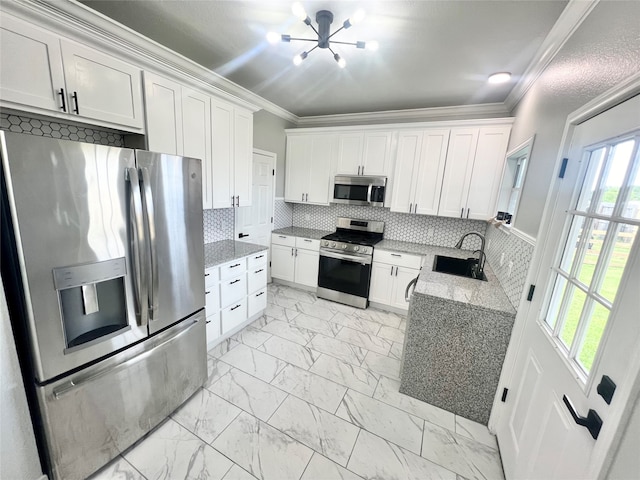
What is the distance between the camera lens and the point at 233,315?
270cm

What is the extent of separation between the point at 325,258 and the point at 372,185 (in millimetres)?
1239

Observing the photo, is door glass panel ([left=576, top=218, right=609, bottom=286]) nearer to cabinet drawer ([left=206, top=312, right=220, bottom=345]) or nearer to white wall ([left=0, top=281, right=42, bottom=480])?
white wall ([left=0, top=281, right=42, bottom=480])

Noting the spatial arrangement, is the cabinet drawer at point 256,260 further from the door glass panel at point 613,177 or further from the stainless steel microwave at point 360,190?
the door glass panel at point 613,177

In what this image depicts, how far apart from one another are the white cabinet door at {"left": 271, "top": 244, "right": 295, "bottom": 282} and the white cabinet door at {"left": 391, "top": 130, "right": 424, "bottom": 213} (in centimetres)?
173

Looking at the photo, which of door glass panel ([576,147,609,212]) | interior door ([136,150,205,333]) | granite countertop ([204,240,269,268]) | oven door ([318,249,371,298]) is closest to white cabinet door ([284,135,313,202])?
oven door ([318,249,371,298])

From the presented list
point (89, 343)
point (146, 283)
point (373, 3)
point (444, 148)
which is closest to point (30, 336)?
point (89, 343)

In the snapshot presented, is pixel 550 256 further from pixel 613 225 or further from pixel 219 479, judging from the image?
pixel 219 479

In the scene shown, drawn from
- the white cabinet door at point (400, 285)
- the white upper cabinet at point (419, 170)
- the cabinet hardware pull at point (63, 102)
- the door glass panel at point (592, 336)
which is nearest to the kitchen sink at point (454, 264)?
the white cabinet door at point (400, 285)

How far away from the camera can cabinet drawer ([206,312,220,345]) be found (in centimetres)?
242

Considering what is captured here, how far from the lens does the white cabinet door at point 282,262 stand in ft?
13.2

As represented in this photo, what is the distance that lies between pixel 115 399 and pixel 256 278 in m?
1.63

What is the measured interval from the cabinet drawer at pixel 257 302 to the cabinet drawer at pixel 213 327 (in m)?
0.47

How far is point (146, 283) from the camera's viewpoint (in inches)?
57.3

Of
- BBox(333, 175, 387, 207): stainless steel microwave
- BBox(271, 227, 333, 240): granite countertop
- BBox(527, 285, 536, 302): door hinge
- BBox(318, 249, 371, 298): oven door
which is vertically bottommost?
BBox(318, 249, 371, 298): oven door
